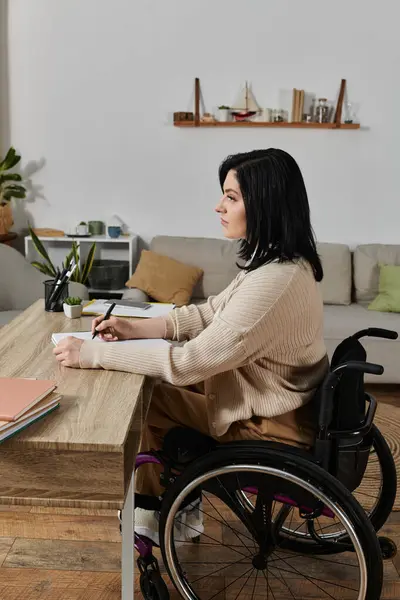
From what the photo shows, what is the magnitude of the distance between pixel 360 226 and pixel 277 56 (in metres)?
1.25

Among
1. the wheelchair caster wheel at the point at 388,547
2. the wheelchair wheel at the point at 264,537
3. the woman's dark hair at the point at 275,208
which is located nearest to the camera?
the wheelchair wheel at the point at 264,537

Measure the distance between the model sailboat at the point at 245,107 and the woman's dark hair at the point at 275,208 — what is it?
2528 mm

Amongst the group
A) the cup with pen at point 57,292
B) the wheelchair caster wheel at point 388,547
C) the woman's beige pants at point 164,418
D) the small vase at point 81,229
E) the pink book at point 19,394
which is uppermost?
the small vase at point 81,229

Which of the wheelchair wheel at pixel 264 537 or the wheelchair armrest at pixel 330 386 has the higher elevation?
the wheelchair armrest at pixel 330 386

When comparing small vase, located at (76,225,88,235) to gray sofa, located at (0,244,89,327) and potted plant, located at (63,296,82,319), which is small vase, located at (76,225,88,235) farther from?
potted plant, located at (63,296,82,319)

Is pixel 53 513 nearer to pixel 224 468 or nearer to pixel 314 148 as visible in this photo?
pixel 224 468

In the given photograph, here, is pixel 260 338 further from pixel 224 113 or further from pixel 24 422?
pixel 224 113

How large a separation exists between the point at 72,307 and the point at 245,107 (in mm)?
2422

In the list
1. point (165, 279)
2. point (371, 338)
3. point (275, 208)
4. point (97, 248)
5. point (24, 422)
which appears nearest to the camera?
point (24, 422)

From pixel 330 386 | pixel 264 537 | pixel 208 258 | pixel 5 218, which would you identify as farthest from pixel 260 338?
pixel 5 218

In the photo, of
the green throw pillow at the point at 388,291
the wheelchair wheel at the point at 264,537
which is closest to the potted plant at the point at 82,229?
the green throw pillow at the point at 388,291

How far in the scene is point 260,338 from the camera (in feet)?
4.86

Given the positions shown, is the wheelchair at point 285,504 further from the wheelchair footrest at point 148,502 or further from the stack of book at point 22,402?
the stack of book at point 22,402

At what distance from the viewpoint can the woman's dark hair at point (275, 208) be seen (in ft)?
5.06
